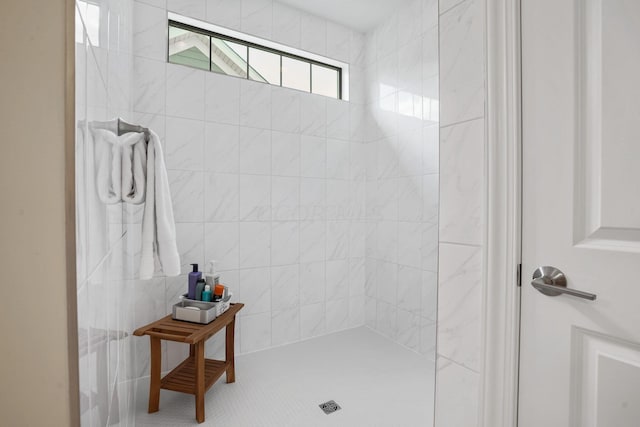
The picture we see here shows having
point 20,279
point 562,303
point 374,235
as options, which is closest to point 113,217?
point 20,279

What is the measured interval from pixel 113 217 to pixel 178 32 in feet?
6.44

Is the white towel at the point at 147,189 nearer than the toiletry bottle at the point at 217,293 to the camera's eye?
Yes

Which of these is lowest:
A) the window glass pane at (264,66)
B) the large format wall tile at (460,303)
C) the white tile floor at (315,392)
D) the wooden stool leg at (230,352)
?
the white tile floor at (315,392)

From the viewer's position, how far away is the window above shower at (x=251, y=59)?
2242 millimetres

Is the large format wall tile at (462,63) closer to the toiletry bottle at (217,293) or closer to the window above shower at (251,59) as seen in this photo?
the toiletry bottle at (217,293)

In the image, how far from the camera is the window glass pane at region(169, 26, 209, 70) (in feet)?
7.22

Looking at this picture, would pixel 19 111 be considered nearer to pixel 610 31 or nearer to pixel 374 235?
pixel 610 31

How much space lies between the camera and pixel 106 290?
0.77m

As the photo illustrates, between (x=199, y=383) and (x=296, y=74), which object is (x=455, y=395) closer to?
(x=199, y=383)

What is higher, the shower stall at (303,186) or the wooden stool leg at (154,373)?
the shower stall at (303,186)

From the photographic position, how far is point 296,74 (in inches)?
106

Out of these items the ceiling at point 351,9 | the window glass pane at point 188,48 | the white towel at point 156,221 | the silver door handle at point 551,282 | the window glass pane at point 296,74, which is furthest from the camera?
the window glass pane at point 296,74

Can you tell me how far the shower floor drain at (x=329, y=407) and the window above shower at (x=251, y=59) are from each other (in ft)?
7.74

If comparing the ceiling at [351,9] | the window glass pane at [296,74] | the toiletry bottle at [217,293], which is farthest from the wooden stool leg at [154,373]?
the ceiling at [351,9]
